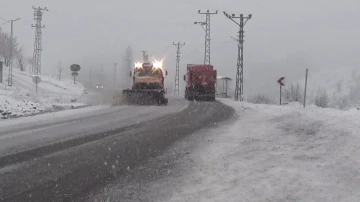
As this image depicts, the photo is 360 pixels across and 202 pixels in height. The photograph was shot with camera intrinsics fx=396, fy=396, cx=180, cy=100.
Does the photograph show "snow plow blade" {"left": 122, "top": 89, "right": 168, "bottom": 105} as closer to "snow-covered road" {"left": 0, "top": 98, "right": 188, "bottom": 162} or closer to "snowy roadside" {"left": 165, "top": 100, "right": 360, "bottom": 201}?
"snow-covered road" {"left": 0, "top": 98, "right": 188, "bottom": 162}

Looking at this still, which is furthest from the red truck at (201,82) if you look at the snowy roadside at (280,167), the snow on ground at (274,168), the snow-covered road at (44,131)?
the snow on ground at (274,168)

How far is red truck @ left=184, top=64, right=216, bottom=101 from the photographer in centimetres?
3534

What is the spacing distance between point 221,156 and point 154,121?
6835 mm

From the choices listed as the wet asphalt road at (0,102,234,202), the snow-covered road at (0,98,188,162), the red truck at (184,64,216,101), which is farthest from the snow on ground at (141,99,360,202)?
the red truck at (184,64,216,101)

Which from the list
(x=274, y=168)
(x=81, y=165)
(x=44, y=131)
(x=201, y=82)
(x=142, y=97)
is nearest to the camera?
(x=274, y=168)

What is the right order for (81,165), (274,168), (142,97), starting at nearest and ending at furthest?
(274,168) < (81,165) < (142,97)

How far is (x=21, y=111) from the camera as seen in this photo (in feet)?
59.5

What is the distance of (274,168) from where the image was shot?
6.09 m

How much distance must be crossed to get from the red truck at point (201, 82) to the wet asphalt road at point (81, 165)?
24282mm

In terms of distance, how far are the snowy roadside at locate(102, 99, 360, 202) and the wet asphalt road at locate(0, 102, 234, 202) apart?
0.54m

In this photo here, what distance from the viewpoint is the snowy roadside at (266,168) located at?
4.98m

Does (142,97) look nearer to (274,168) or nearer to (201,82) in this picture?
(201,82)

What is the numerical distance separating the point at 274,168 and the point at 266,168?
13cm

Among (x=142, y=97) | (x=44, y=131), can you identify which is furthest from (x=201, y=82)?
(x=44, y=131)
